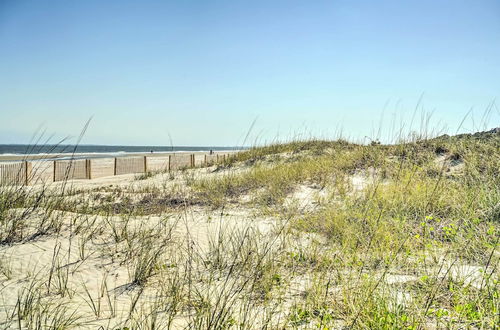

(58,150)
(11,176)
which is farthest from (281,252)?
(58,150)

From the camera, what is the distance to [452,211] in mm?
4527

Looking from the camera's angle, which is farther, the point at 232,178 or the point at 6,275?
the point at 232,178

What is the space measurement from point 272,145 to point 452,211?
930cm

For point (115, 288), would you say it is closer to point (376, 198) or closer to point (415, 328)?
point (415, 328)

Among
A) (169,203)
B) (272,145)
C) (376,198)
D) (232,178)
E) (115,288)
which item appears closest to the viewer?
(115,288)

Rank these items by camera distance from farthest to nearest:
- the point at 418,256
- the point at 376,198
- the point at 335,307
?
the point at 376,198 < the point at 418,256 < the point at 335,307

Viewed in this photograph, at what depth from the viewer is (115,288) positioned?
3.05m

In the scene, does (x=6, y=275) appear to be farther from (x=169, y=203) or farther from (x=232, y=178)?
(x=232, y=178)

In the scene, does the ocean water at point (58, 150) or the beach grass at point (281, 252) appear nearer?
the beach grass at point (281, 252)

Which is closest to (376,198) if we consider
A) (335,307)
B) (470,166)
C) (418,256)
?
→ (418,256)

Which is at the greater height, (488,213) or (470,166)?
(470,166)

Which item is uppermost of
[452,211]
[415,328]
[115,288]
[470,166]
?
[470,166]

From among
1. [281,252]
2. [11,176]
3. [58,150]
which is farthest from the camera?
[58,150]

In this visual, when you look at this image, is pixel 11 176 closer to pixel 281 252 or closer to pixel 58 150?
pixel 281 252
